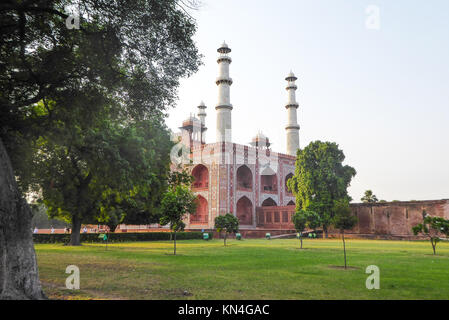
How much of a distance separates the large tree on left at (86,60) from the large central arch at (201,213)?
97.3 ft

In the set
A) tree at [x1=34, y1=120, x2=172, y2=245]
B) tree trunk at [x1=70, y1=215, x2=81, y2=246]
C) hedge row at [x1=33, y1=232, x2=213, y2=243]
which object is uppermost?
tree at [x1=34, y1=120, x2=172, y2=245]

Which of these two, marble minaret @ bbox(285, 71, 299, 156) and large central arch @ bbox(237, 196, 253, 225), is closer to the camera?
large central arch @ bbox(237, 196, 253, 225)

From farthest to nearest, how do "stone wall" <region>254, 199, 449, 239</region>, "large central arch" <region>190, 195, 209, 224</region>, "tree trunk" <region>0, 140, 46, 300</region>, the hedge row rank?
"large central arch" <region>190, 195, 209, 224</region> → "stone wall" <region>254, 199, 449, 239</region> → the hedge row → "tree trunk" <region>0, 140, 46, 300</region>

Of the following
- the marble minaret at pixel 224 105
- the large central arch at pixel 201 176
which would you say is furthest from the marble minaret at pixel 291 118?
the large central arch at pixel 201 176

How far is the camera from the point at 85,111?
9.46 metres

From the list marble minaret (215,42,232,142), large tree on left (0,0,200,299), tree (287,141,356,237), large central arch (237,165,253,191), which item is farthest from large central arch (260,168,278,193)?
large tree on left (0,0,200,299)

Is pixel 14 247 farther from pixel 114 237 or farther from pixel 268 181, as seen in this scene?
pixel 268 181

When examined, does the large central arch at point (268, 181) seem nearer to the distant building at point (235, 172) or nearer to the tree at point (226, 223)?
the distant building at point (235, 172)

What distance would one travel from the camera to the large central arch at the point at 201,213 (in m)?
38.5

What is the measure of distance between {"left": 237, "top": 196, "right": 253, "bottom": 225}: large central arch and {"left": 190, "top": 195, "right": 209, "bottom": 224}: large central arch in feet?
12.8

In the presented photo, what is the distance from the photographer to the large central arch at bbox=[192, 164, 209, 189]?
3978 cm

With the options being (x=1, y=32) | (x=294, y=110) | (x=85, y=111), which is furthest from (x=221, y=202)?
(x=1, y=32)

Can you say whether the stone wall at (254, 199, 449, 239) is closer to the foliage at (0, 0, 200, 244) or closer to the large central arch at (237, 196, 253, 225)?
the large central arch at (237, 196, 253, 225)

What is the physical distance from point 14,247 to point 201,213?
35.3 metres
